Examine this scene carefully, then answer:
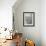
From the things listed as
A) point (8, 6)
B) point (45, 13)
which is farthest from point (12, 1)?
point (45, 13)

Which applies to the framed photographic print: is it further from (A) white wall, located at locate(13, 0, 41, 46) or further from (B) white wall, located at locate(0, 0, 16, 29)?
(B) white wall, located at locate(0, 0, 16, 29)

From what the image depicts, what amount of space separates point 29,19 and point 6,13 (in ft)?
4.34

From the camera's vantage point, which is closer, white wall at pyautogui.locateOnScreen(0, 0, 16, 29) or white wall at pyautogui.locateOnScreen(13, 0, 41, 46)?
white wall at pyautogui.locateOnScreen(0, 0, 16, 29)

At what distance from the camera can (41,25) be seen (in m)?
4.88

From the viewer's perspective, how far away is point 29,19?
4.96m

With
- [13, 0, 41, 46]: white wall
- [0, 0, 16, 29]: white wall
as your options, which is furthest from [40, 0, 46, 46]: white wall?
[0, 0, 16, 29]: white wall

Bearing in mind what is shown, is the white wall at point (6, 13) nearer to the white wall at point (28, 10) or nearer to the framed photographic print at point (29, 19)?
the white wall at point (28, 10)

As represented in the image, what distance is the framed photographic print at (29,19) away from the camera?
16.2 ft

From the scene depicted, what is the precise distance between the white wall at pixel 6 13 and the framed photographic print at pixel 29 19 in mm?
1083

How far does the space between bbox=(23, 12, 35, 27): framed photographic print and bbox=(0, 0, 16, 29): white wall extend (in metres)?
1.08

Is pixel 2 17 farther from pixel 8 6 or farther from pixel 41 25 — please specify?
pixel 41 25

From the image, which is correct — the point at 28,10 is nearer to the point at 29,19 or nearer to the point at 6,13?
the point at 29,19

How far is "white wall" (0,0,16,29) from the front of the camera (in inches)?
155

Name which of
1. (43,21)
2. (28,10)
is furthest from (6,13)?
(43,21)
